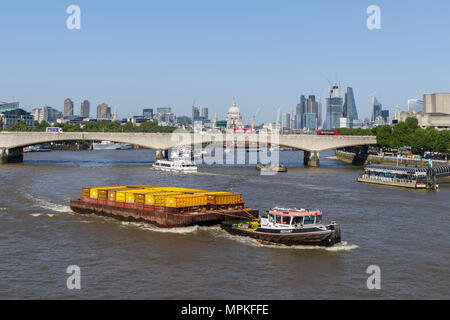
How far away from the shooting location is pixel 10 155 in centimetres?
11456

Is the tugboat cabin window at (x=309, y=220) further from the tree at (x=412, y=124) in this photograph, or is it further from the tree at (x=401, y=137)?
the tree at (x=412, y=124)

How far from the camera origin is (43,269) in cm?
2930

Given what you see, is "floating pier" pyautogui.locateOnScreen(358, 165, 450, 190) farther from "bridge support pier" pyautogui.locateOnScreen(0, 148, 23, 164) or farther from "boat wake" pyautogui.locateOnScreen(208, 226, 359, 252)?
"bridge support pier" pyautogui.locateOnScreen(0, 148, 23, 164)

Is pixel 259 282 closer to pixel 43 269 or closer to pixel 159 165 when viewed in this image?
pixel 43 269

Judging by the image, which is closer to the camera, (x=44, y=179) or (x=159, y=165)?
(x=44, y=179)

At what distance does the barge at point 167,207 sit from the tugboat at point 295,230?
478 cm

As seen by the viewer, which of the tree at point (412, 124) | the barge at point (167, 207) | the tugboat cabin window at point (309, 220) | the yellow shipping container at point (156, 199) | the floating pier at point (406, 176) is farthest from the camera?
the tree at point (412, 124)

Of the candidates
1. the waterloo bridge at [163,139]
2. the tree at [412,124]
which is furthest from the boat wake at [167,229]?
the tree at [412,124]

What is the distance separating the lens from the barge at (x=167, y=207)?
132 ft

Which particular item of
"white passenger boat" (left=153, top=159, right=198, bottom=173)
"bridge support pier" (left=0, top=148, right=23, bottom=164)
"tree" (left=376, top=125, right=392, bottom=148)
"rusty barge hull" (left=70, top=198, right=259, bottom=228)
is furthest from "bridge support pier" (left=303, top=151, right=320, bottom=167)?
"rusty barge hull" (left=70, top=198, right=259, bottom=228)

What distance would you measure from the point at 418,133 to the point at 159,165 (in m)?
57.5
